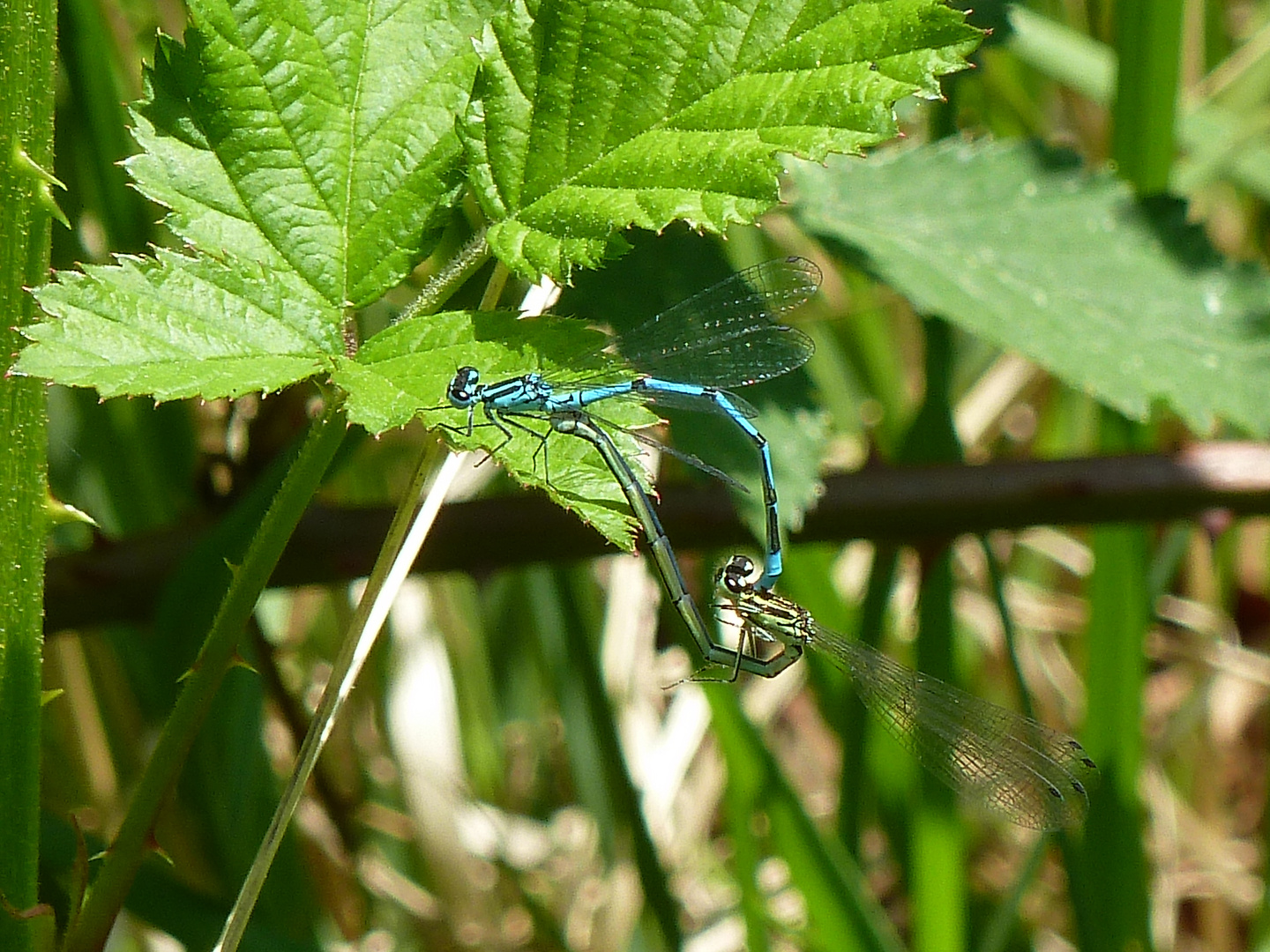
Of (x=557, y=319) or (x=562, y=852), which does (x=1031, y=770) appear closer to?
(x=557, y=319)

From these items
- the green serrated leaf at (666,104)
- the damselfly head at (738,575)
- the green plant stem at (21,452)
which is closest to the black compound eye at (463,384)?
the green serrated leaf at (666,104)

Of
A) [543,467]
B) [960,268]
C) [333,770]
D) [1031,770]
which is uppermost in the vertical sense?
[543,467]

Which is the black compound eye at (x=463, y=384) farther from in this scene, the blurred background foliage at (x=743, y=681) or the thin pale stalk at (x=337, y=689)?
the blurred background foliage at (x=743, y=681)

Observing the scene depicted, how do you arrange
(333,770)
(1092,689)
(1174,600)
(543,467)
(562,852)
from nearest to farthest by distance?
(543,467)
(1092,689)
(333,770)
(562,852)
(1174,600)

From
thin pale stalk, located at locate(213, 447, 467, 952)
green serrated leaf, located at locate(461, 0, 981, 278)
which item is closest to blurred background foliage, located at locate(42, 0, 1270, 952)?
thin pale stalk, located at locate(213, 447, 467, 952)

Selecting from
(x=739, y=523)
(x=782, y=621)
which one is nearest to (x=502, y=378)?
(x=739, y=523)

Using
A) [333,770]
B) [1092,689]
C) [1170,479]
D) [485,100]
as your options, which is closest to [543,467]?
[485,100]

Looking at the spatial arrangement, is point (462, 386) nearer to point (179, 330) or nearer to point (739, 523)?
point (179, 330)

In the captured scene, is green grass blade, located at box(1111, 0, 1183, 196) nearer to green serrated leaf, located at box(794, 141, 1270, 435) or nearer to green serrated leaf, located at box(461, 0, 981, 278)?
green serrated leaf, located at box(794, 141, 1270, 435)
